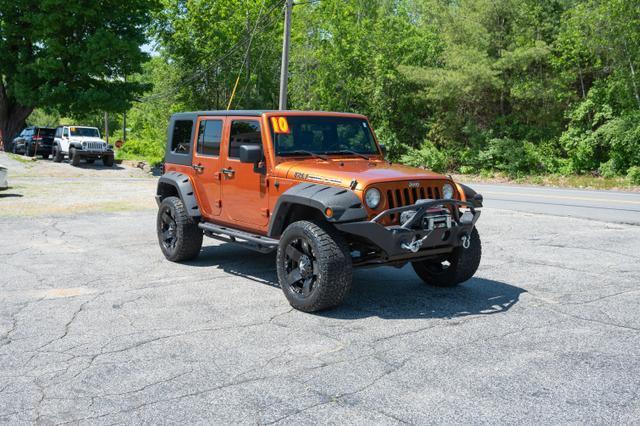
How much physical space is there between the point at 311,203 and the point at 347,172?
554mm

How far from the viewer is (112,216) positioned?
12602 millimetres

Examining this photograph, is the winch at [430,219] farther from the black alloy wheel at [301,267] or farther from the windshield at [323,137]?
the windshield at [323,137]

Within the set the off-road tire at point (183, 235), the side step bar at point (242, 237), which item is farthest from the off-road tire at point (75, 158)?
the side step bar at point (242, 237)

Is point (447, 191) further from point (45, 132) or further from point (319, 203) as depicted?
point (45, 132)

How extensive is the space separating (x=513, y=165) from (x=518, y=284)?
20489 mm

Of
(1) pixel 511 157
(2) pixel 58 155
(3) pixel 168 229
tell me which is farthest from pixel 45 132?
(3) pixel 168 229

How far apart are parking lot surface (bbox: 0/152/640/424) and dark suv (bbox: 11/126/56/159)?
28435mm

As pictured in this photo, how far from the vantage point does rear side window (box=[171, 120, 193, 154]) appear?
8.19 meters

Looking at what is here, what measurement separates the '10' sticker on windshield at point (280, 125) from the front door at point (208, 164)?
963 mm

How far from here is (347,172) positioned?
6020 millimetres

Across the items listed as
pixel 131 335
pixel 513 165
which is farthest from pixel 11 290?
pixel 513 165

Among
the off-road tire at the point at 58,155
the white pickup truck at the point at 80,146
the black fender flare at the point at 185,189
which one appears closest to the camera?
the black fender flare at the point at 185,189

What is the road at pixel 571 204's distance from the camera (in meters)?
12.9

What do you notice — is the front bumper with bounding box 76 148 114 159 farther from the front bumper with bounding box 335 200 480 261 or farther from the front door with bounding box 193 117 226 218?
the front bumper with bounding box 335 200 480 261
